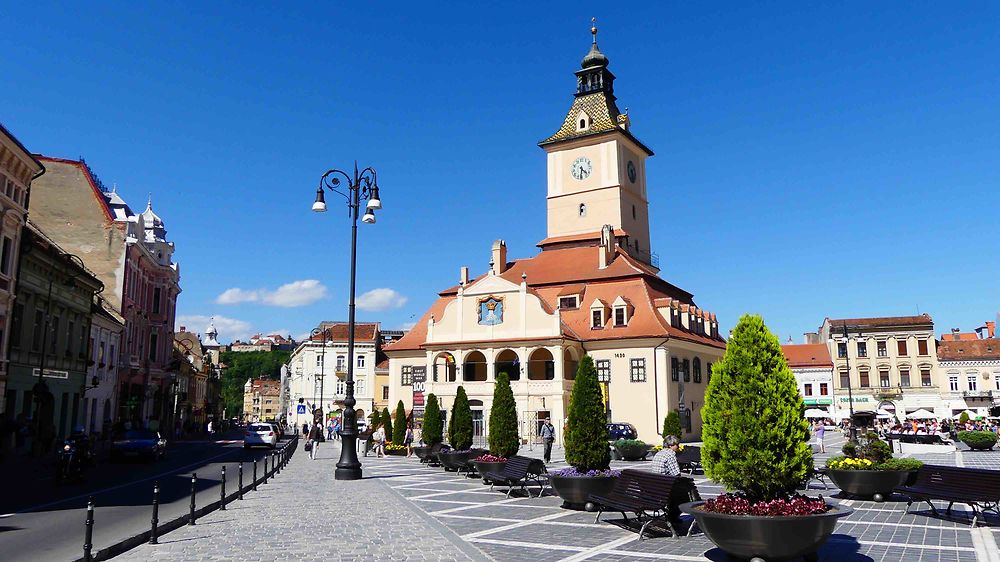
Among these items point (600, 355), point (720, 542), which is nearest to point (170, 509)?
point (720, 542)

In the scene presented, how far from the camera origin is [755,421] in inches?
360

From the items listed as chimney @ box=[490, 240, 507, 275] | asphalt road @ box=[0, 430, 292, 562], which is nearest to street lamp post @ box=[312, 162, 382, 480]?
asphalt road @ box=[0, 430, 292, 562]

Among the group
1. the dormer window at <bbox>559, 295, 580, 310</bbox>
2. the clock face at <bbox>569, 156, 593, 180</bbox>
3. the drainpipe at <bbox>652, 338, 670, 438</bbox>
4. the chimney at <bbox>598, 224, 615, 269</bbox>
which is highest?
the clock face at <bbox>569, 156, 593, 180</bbox>

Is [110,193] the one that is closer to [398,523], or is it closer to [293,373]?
[398,523]

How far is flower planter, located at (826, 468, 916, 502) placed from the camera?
14.9 metres

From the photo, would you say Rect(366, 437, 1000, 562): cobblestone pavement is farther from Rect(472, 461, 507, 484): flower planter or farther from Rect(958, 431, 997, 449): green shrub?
Rect(958, 431, 997, 449): green shrub

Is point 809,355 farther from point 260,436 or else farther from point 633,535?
point 633,535

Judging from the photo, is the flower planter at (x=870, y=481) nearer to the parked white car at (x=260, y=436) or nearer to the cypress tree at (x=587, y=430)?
the cypress tree at (x=587, y=430)

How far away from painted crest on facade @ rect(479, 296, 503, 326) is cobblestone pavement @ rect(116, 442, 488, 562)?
1285 inches

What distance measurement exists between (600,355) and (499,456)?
29.6 meters

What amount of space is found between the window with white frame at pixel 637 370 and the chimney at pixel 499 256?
16.5 meters

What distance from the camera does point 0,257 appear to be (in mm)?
28672

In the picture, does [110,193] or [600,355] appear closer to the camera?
[600,355]

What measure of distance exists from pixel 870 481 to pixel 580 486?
6.17m
